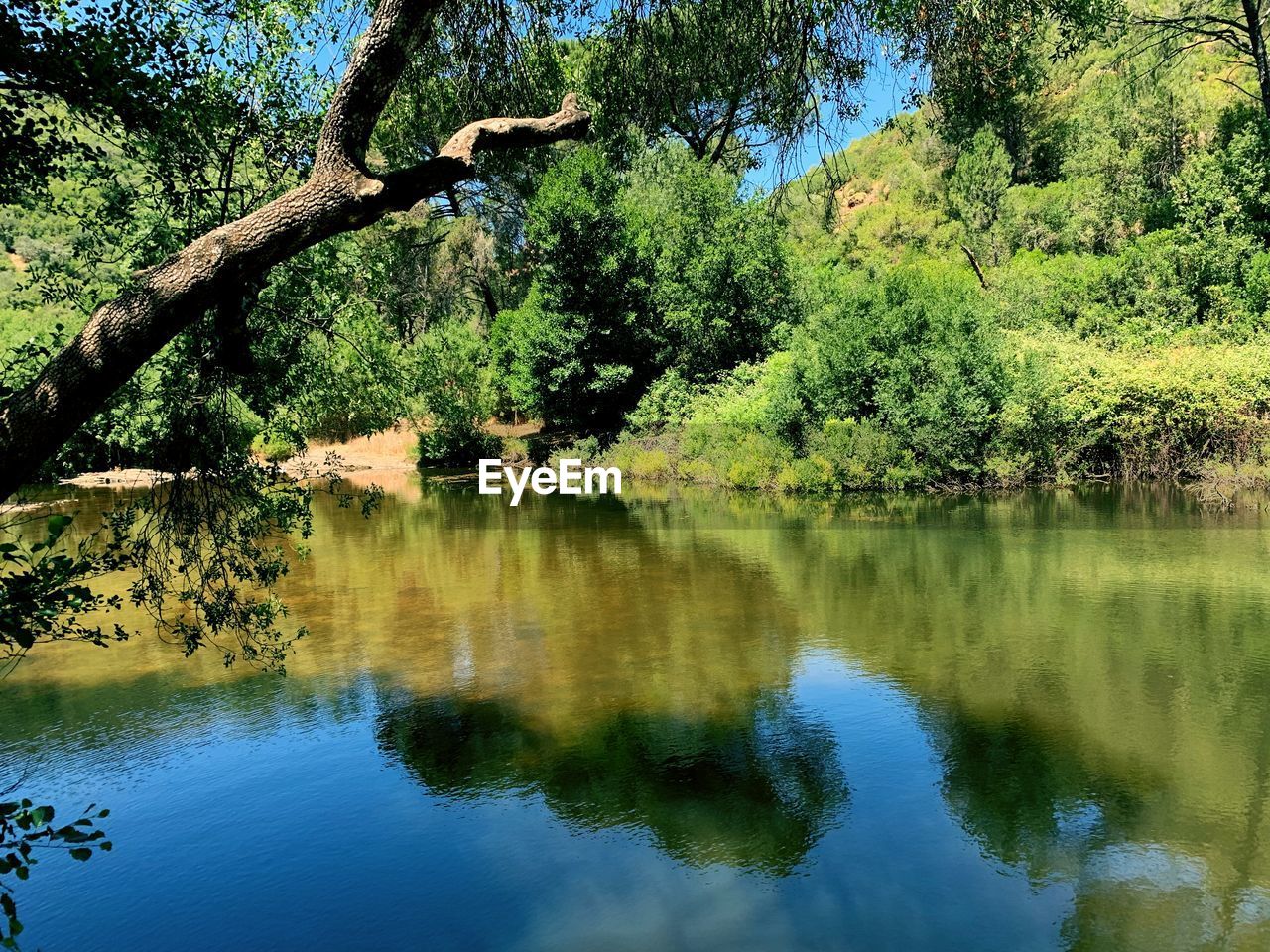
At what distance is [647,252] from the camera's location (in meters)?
25.0

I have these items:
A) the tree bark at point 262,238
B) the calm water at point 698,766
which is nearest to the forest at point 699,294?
the tree bark at point 262,238

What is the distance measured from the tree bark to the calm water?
9.37 ft

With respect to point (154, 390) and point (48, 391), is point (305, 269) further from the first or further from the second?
point (48, 391)

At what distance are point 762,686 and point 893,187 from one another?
4447cm

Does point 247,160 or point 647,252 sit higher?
point 647,252

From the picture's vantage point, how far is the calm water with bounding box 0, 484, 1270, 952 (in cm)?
441

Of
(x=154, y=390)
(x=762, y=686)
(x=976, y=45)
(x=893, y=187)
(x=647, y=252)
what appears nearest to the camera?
(x=976, y=45)

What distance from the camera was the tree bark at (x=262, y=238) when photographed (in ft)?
8.96

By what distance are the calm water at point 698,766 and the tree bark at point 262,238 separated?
2.86 metres

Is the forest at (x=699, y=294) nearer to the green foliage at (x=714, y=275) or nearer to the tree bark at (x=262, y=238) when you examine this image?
the green foliage at (x=714, y=275)

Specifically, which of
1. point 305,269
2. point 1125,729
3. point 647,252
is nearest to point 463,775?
point 305,269

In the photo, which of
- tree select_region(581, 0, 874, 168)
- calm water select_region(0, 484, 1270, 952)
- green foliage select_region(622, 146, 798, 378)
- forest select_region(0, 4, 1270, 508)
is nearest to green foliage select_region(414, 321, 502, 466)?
forest select_region(0, 4, 1270, 508)

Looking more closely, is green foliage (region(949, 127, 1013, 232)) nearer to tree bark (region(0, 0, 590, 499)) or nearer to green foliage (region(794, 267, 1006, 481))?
green foliage (region(794, 267, 1006, 481))

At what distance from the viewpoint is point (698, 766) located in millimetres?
5898
